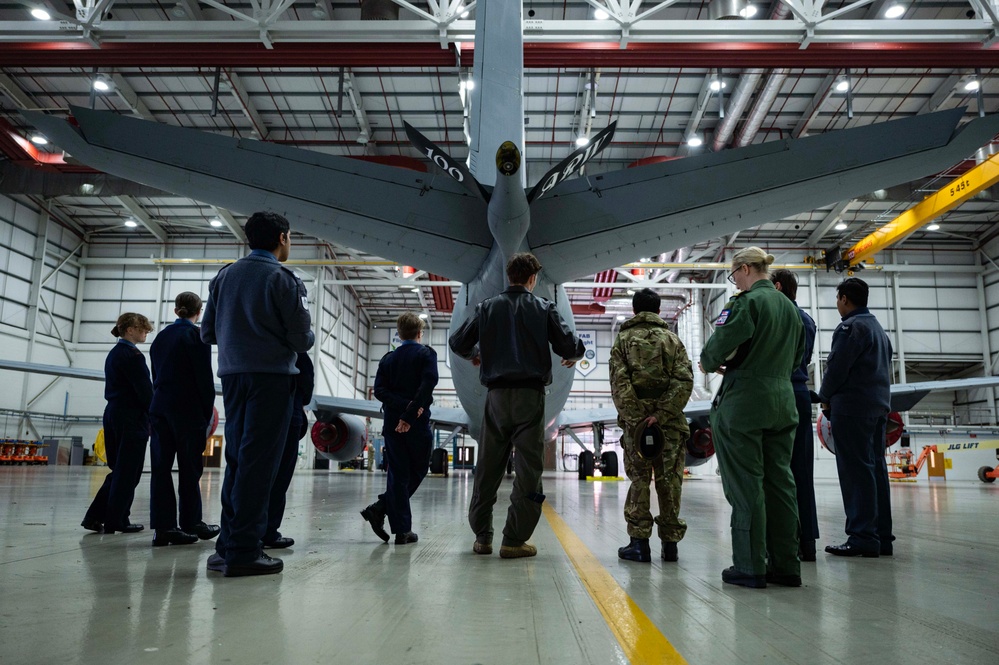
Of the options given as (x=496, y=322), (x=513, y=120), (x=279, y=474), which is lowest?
(x=279, y=474)

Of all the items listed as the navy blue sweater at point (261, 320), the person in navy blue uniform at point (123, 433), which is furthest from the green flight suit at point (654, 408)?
the person in navy blue uniform at point (123, 433)

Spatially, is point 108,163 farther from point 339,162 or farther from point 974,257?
point 974,257

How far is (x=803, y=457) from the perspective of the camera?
15.9 feet

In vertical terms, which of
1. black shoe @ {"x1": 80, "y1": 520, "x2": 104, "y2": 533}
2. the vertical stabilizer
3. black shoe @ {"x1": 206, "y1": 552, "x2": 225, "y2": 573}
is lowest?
black shoe @ {"x1": 80, "y1": 520, "x2": 104, "y2": 533}

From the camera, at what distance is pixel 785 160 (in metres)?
5.48

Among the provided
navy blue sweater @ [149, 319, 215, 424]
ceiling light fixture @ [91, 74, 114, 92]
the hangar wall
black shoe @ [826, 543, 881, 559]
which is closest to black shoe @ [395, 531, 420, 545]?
navy blue sweater @ [149, 319, 215, 424]

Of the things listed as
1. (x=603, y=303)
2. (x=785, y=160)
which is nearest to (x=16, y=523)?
(x=785, y=160)

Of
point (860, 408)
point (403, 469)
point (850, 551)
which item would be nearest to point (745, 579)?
point (850, 551)

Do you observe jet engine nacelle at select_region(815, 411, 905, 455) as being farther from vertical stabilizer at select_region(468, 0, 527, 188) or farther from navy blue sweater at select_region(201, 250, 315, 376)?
navy blue sweater at select_region(201, 250, 315, 376)

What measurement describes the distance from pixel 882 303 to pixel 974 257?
5.15m

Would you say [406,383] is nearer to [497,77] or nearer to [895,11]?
[497,77]

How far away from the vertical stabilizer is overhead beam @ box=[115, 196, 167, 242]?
2804 cm

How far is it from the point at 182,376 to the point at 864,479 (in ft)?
17.4

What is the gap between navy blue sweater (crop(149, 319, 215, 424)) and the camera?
199 inches
